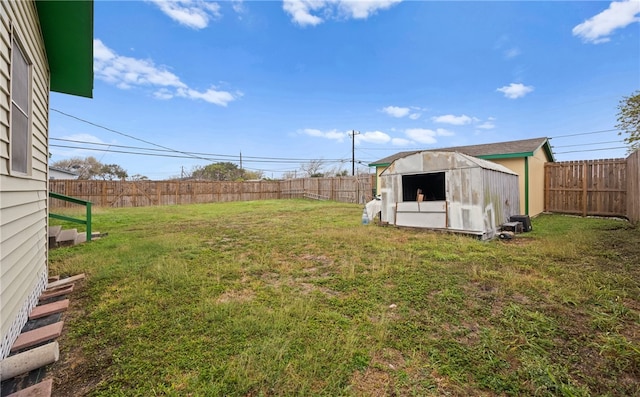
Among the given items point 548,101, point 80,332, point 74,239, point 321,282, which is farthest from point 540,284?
point 548,101

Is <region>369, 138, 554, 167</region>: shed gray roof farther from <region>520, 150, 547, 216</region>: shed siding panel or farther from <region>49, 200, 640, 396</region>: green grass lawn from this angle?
<region>49, 200, 640, 396</region>: green grass lawn

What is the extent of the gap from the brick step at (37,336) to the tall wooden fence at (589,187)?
39.9ft

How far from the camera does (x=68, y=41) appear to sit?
3182mm

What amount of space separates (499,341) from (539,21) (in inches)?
496

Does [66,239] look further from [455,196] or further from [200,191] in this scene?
[200,191]

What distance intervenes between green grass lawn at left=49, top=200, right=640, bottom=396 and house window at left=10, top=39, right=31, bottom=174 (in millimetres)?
1559

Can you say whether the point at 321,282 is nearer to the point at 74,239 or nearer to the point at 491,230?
the point at 491,230

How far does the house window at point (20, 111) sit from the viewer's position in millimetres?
2156

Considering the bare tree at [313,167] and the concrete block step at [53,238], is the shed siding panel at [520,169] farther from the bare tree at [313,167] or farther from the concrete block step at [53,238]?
the bare tree at [313,167]

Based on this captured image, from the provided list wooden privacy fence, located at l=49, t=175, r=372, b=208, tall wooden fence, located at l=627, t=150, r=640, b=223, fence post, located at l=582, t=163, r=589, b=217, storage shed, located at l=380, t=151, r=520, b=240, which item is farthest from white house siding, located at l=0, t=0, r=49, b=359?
wooden privacy fence, located at l=49, t=175, r=372, b=208

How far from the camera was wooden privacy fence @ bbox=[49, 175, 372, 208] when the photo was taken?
14828mm

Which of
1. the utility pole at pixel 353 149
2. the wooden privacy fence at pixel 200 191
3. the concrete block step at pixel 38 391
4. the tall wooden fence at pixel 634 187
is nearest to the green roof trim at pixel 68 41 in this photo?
the concrete block step at pixel 38 391

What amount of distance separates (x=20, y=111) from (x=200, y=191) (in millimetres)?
17011

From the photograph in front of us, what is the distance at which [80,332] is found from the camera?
2234 mm
